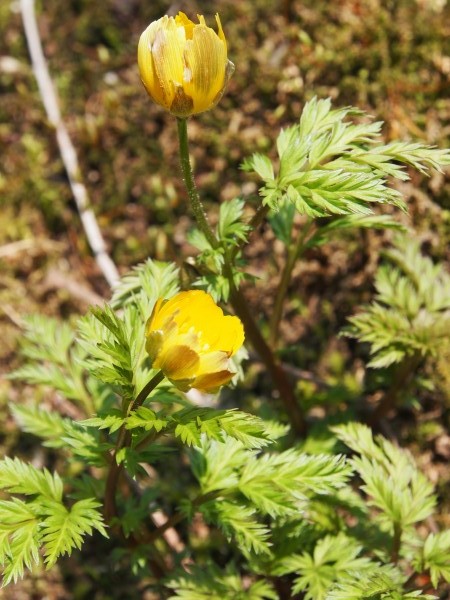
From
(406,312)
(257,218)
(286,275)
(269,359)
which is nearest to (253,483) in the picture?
(269,359)

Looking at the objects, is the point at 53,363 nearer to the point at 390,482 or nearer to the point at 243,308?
the point at 243,308

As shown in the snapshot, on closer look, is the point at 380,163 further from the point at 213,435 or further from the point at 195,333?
the point at 213,435

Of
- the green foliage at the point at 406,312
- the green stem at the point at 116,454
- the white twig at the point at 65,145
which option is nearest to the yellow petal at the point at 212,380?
the green stem at the point at 116,454

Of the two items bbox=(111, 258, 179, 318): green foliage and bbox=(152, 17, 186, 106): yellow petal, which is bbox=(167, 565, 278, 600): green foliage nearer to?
bbox=(111, 258, 179, 318): green foliage

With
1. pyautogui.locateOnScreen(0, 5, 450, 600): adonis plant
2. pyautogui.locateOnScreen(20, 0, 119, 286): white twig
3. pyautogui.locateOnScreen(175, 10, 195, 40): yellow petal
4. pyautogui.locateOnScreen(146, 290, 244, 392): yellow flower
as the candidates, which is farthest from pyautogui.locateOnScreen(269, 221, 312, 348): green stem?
pyautogui.locateOnScreen(20, 0, 119, 286): white twig

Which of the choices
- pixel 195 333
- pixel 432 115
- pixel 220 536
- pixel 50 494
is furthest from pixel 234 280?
pixel 432 115

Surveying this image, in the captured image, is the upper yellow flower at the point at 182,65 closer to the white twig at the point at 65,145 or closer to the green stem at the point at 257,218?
the green stem at the point at 257,218
